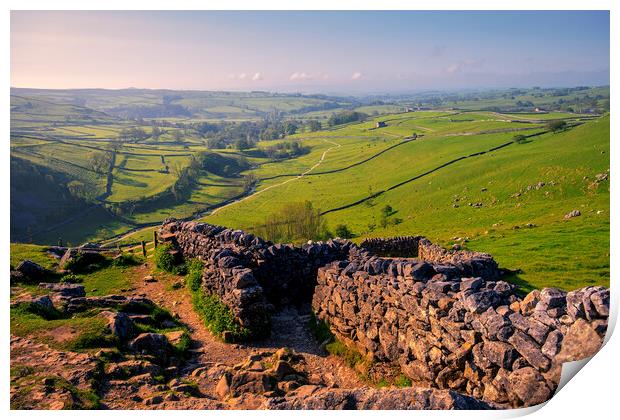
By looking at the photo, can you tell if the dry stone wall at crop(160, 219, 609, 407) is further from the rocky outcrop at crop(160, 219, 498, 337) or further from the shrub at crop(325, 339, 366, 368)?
the shrub at crop(325, 339, 366, 368)

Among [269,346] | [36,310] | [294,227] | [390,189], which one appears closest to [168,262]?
[36,310]

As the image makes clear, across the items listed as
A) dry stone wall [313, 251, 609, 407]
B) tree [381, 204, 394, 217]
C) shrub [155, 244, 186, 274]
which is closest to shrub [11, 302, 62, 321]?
shrub [155, 244, 186, 274]

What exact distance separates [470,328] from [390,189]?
91896 mm

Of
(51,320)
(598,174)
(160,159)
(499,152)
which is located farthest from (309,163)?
(51,320)

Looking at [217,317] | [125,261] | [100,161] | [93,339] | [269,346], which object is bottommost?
[100,161]

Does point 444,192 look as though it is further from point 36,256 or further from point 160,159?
point 160,159

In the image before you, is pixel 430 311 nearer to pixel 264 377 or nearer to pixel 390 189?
pixel 264 377

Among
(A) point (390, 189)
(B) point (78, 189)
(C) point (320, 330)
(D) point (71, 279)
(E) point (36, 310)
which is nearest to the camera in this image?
(E) point (36, 310)

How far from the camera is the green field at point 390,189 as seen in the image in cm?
2856

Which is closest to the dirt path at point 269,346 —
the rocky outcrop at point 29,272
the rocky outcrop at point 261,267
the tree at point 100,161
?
the rocky outcrop at point 261,267

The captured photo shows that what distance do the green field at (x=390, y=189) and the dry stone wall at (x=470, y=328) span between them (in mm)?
9138

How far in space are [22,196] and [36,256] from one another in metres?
116

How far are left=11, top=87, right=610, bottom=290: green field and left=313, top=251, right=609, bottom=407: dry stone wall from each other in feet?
30.0

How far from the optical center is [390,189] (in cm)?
10069
